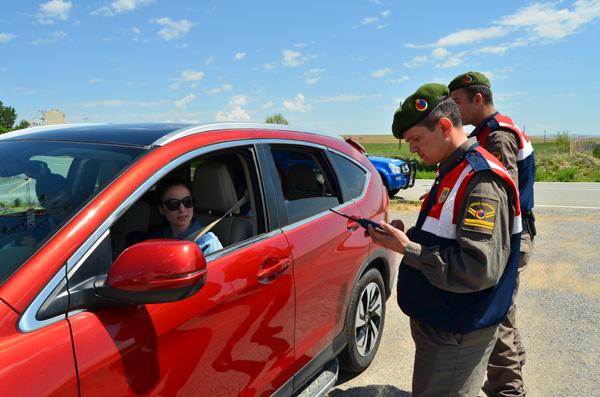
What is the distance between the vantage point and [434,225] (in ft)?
6.16

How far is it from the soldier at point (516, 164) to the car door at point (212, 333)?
1.50 m

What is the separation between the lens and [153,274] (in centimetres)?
132

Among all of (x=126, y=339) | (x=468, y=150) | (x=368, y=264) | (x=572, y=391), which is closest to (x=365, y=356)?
(x=368, y=264)

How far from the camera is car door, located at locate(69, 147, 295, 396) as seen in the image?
4.51 feet

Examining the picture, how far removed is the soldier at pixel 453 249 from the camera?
1.71 meters

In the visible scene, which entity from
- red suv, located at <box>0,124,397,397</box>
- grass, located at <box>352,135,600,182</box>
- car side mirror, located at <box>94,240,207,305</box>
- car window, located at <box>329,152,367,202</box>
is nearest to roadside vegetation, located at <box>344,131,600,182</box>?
grass, located at <box>352,135,600,182</box>

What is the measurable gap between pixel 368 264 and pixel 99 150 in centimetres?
203

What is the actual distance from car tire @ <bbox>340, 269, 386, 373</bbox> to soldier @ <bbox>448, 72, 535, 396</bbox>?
2.81 feet

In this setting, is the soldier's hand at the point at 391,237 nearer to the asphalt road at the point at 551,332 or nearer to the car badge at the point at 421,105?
the car badge at the point at 421,105

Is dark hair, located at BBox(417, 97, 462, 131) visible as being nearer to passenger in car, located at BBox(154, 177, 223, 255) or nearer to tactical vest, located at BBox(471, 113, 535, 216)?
tactical vest, located at BBox(471, 113, 535, 216)

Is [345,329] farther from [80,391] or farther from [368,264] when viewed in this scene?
[80,391]

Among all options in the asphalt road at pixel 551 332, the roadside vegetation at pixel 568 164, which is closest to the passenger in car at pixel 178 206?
the asphalt road at pixel 551 332

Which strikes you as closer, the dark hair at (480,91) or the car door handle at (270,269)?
the car door handle at (270,269)

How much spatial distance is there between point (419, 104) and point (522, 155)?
134 centimetres
